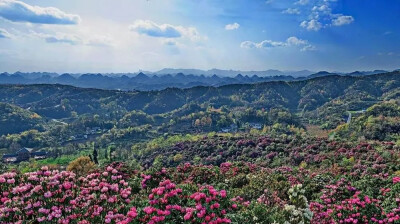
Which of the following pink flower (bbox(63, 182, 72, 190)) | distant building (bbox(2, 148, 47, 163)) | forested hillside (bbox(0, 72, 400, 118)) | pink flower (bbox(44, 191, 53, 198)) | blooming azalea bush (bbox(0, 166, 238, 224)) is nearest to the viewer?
blooming azalea bush (bbox(0, 166, 238, 224))

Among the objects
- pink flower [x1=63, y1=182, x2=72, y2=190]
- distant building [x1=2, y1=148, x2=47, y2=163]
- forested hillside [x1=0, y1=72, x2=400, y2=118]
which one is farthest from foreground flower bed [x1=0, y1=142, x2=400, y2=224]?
forested hillside [x1=0, y1=72, x2=400, y2=118]

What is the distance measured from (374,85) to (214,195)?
19972 centimetres

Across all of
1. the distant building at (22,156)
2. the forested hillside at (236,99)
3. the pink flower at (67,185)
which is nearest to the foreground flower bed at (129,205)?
the pink flower at (67,185)

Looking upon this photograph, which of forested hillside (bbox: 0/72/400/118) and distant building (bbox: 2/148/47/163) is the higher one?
forested hillside (bbox: 0/72/400/118)

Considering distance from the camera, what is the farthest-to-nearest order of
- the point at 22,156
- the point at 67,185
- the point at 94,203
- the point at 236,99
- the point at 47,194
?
the point at 236,99
the point at 22,156
the point at 67,185
the point at 94,203
the point at 47,194

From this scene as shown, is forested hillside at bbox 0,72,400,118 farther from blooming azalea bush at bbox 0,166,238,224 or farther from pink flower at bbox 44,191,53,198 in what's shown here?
pink flower at bbox 44,191,53,198

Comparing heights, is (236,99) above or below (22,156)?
above

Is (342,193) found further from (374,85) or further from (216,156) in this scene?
(374,85)

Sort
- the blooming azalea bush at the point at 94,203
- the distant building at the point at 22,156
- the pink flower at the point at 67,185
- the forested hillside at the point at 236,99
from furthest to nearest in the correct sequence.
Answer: the forested hillside at the point at 236,99
the distant building at the point at 22,156
the pink flower at the point at 67,185
the blooming azalea bush at the point at 94,203

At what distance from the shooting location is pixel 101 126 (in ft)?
442

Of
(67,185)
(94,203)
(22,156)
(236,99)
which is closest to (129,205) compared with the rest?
(94,203)

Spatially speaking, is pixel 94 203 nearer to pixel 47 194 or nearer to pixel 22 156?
pixel 47 194

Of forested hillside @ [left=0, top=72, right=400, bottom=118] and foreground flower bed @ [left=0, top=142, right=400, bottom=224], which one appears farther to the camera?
forested hillside @ [left=0, top=72, right=400, bottom=118]

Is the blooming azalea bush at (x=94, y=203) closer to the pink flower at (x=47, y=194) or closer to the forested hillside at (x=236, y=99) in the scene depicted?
the pink flower at (x=47, y=194)
